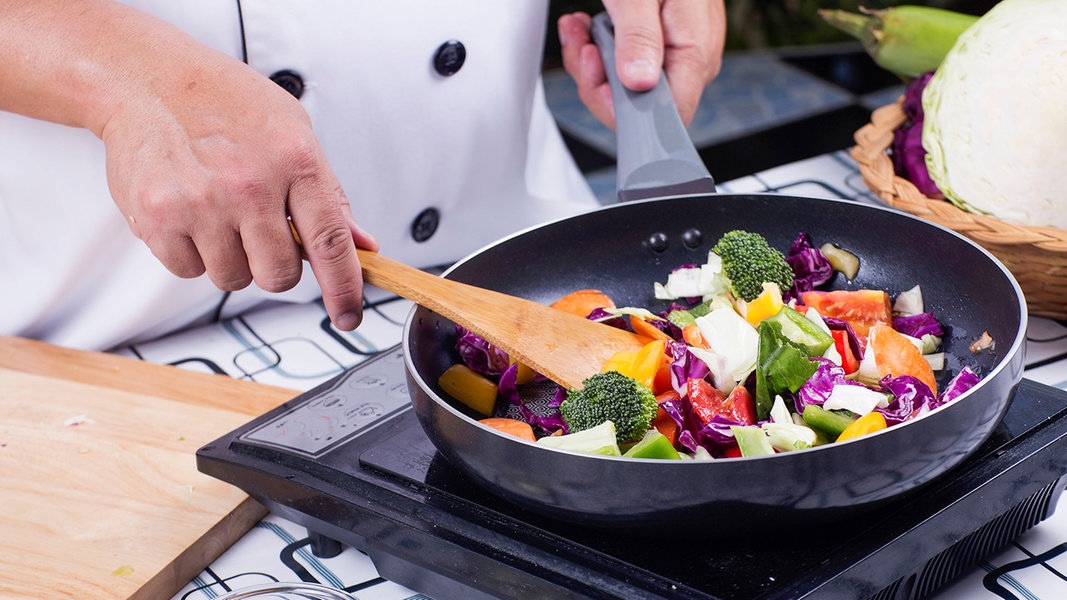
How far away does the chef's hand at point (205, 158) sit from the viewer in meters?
1.12

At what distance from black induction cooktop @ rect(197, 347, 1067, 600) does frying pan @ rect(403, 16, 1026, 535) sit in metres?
0.04

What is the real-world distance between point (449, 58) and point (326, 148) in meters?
0.23

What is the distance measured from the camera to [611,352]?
1.17 meters

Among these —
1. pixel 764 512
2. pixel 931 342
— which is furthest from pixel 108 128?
pixel 931 342

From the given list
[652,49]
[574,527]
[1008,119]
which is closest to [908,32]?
[1008,119]

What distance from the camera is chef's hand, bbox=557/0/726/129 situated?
156 cm

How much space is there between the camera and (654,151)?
1.42m

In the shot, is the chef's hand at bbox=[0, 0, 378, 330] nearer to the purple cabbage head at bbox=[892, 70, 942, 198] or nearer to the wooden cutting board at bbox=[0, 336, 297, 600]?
the wooden cutting board at bbox=[0, 336, 297, 600]

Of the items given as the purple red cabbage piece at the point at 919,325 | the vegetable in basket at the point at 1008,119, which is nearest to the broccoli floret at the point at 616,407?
the purple red cabbage piece at the point at 919,325

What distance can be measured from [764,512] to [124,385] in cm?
93

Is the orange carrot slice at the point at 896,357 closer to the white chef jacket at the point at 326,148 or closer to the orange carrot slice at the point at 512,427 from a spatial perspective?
the orange carrot slice at the point at 512,427

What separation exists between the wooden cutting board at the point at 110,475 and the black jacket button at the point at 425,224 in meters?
0.44

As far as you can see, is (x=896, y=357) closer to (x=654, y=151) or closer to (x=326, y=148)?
(x=654, y=151)

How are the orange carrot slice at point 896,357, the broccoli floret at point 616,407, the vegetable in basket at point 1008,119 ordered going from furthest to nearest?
the vegetable in basket at point 1008,119 < the orange carrot slice at point 896,357 < the broccoli floret at point 616,407
